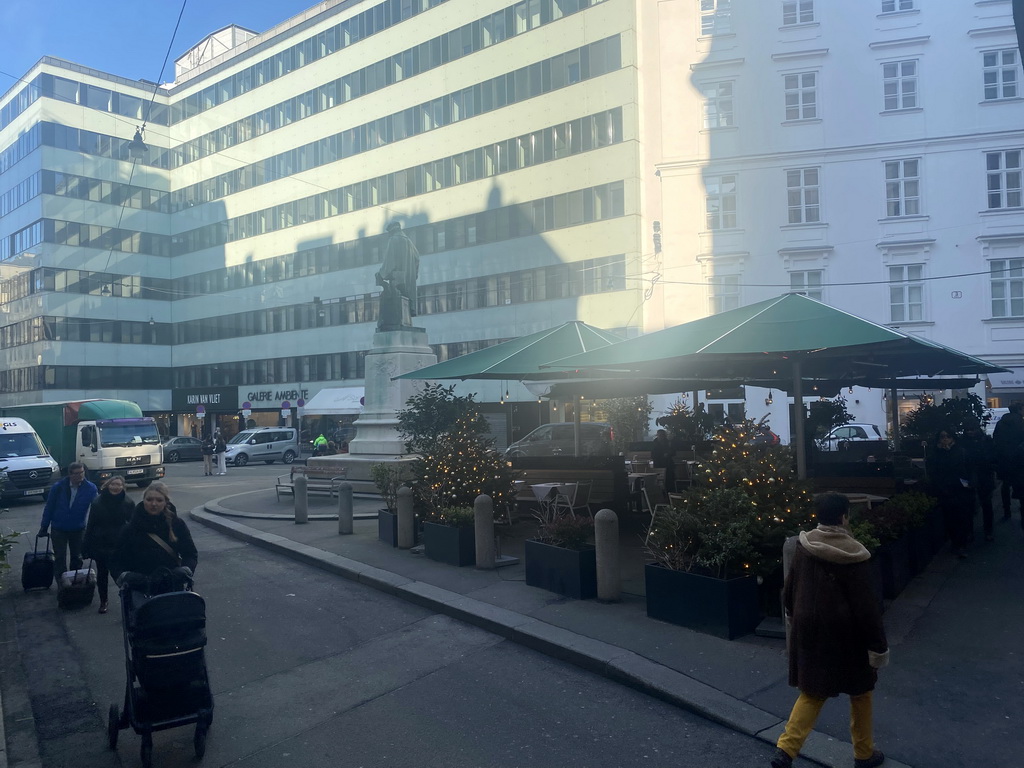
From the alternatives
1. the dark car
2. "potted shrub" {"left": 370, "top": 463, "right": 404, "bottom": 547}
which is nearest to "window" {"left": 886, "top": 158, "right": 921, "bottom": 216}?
"potted shrub" {"left": 370, "top": 463, "right": 404, "bottom": 547}

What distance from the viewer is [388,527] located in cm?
1165

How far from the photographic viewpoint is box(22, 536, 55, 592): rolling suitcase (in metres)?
9.65

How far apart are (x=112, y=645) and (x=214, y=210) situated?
49264 mm

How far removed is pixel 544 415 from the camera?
125ft

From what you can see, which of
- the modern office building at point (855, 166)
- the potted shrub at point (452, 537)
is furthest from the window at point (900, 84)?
the potted shrub at point (452, 537)

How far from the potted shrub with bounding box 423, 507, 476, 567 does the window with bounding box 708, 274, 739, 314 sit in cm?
2109

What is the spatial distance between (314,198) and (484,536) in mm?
40151

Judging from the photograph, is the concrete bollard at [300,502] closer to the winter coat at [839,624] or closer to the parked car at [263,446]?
the winter coat at [839,624]

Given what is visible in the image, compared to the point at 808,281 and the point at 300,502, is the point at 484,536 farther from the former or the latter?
the point at 808,281

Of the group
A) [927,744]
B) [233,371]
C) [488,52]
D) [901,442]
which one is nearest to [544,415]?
[488,52]

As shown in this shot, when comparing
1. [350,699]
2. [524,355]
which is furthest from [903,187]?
[350,699]

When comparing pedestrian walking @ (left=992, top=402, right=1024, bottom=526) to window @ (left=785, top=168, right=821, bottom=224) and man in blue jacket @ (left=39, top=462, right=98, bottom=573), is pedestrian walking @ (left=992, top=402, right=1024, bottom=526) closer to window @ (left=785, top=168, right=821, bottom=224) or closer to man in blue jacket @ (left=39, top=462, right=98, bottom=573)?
man in blue jacket @ (left=39, top=462, right=98, bottom=573)

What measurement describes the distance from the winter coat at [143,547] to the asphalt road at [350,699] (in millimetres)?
1128

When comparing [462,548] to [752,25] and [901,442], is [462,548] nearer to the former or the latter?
[901,442]
